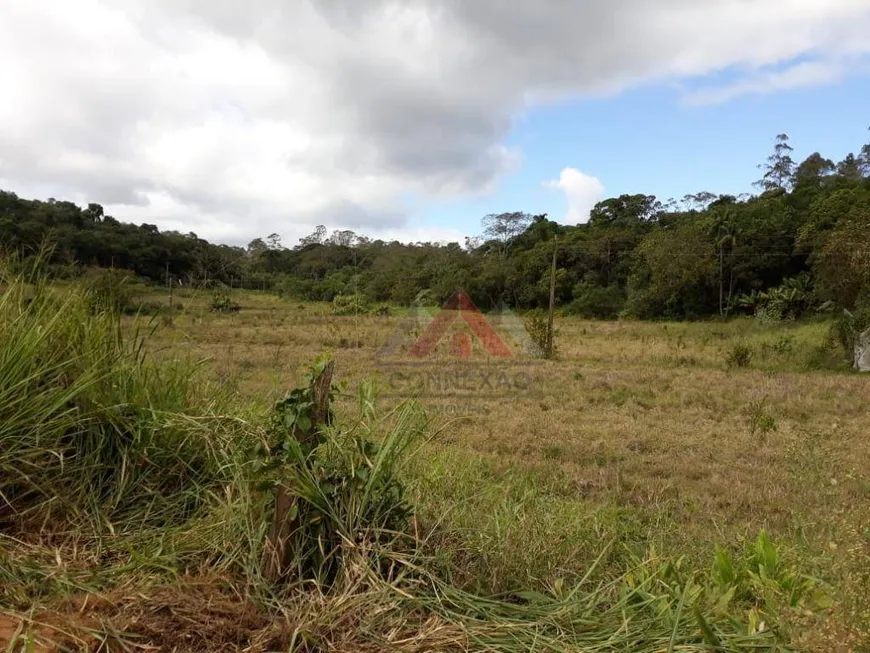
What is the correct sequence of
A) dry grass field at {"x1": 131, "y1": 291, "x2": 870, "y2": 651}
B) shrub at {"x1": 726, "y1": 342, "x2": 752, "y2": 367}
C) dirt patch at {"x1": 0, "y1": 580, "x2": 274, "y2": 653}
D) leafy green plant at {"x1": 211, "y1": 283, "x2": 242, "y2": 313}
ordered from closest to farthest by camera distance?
dirt patch at {"x1": 0, "y1": 580, "x2": 274, "y2": 653}
dry grass field at {"x1": 131, "y1": 291, "x2": 870, "y2": 651}
leafy green plant at {"x1": 211, "y1": 283, "x2": 242, "y2": 313}
shrub at {"x1": 726, "y1": 342, "x2": 752, "y2": 367}

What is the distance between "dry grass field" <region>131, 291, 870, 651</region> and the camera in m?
1.80

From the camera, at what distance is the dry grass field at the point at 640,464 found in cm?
180

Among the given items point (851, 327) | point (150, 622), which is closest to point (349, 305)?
point (851, 327)

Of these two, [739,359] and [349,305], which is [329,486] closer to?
[739,359]

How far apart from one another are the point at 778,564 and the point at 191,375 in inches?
107

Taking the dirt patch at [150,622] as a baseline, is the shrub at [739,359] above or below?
above

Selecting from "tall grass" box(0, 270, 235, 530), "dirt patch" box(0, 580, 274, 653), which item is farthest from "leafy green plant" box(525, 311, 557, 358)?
"dirt patch" box(0, 580, 274, 653)

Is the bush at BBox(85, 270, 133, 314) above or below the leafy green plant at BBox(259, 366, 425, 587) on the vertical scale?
above

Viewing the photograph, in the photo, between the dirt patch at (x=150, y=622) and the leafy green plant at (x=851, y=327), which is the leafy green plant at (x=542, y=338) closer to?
the leafy green plant at (x=851, y=327)

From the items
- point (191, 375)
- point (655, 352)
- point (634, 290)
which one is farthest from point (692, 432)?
point (634, 290)

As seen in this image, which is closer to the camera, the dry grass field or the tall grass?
the dry grass field

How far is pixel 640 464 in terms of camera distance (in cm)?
516

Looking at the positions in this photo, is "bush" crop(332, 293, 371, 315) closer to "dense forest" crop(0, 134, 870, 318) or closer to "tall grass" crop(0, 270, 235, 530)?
"dense forest" crop(0, 134, 870, 318)

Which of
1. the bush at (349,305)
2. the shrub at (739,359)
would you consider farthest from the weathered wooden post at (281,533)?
the bush at (349,305)
